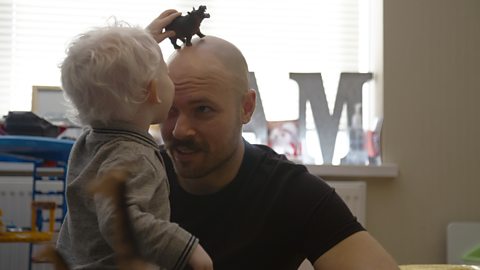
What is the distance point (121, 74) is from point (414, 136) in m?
2.36

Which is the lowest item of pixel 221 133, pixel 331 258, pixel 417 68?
pixel 331 258

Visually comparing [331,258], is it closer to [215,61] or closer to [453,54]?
[215,61]

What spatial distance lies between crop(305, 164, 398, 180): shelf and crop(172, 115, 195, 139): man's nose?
56.9 inches

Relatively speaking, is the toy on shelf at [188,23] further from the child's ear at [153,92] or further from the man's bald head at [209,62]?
the child's ear at [153,92]

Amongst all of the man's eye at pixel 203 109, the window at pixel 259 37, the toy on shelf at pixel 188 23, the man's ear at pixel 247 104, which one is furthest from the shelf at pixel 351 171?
the toy on shelf at pixel 188 23

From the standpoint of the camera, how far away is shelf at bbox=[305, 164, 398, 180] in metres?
2.94

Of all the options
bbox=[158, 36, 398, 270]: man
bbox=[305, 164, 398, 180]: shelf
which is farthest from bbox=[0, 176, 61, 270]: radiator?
bbox=[158, 36, 398, 270]: man

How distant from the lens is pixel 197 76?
5.25 feet

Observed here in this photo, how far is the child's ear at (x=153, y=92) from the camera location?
943 mm

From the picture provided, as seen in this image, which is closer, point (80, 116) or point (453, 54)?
point (80, 116)

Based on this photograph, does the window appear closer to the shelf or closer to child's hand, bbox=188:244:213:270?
the shelf

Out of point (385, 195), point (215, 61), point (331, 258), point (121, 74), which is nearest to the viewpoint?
point (121, 74)

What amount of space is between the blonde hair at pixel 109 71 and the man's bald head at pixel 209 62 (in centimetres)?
66

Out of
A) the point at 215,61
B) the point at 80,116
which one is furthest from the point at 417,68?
the point at 80,116
